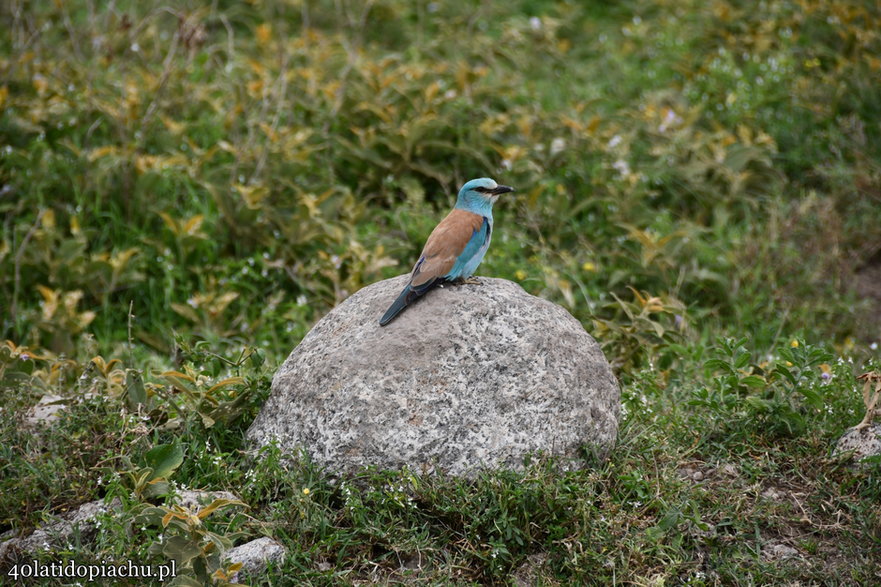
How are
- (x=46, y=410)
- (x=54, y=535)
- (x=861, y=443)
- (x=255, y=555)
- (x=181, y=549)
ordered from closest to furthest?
(x=181, y=549), (x=255, y=555), (x=54, y=535), (x=861, y=443), (x=46, y=410)

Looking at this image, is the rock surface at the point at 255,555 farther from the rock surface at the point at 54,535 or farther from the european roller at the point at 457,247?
the european roller at the point at 457,247

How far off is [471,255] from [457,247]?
10 centimetres

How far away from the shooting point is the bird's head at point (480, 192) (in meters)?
4.27

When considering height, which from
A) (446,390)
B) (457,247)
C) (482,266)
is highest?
(457,247)

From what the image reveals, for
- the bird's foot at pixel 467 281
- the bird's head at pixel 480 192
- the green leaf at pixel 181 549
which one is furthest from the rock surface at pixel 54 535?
the bird's head at pixel 480 192

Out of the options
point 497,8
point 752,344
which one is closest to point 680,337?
point 752,344

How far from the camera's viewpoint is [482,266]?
583cm

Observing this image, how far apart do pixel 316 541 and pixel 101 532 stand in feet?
2.60

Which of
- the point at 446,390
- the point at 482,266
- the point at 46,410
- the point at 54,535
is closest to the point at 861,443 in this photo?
the point at 446,390

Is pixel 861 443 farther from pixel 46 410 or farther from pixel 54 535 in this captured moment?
pixel 46 410

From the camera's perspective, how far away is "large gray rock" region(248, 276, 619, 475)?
3.53 meters

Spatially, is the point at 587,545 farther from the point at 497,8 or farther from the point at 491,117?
the point at 497,8

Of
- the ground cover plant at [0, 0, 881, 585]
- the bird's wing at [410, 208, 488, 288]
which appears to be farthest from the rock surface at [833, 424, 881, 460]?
the bird's wing at [410, 208, 488, 288]

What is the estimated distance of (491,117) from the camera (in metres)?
7.02
